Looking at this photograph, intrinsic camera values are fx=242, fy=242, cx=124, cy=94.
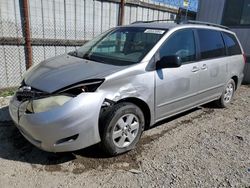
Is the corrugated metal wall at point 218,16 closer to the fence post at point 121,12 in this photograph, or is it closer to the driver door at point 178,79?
the fence post at point 121,12

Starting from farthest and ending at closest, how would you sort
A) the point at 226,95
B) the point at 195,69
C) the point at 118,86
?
the point at 226,95 < the point at 195,69 < the point at 118,86

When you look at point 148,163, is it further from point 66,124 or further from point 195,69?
point 195,69

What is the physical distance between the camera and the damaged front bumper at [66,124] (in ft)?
8.43

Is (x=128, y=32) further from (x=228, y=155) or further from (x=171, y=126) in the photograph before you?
(x=228, y=155)

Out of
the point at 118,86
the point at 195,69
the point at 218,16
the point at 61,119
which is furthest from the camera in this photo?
the point at 218,16

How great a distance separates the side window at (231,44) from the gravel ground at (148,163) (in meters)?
1.80

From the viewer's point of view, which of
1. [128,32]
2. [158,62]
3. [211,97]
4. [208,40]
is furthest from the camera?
[211,97]

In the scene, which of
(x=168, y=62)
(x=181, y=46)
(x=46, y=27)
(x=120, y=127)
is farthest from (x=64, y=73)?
(x=46, y=27)

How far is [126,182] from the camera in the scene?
2.66 m

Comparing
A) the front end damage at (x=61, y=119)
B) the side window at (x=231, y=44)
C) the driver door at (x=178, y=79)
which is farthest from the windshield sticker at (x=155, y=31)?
the side window at (x=231, y=44)

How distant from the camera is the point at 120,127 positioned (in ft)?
9.94

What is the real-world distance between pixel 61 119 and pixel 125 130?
891 mm

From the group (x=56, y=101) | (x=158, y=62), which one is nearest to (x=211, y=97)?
(x=158, y=62)

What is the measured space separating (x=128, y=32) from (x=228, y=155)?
2.34 metres
